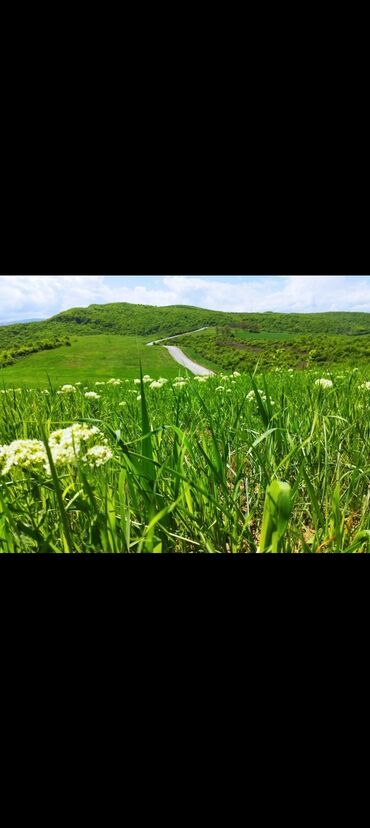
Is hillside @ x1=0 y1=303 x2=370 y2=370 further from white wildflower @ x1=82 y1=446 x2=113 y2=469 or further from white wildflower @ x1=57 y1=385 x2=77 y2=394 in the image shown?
white wildflower @ x1=82 y1=446 x2=113 y2=469

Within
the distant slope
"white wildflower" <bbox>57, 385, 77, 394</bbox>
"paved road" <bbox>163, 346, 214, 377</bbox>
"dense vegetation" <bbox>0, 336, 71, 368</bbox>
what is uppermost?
the distant slope

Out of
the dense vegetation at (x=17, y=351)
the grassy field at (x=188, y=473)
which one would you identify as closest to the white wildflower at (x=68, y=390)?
the grassy field at (x=188, y=473)

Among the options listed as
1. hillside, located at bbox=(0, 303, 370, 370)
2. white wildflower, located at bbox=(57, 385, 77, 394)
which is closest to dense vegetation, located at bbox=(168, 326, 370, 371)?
hillside, located at bbox=(0, 303, 370, 370)

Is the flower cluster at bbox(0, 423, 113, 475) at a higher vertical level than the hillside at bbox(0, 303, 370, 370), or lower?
lower

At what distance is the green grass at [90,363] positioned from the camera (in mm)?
846

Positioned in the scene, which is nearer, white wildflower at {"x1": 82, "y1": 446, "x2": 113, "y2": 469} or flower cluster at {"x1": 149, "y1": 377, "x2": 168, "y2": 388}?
white wildflower at {"x1": 82, "y1": 446, "x2": 113, "y2": 469}

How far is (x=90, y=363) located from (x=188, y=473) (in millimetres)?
333

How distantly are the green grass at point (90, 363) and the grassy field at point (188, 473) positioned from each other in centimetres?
5

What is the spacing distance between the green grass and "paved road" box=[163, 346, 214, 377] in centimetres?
1

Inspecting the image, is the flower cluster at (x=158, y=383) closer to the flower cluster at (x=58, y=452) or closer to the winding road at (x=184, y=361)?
the winding road at (x=184, y=361)

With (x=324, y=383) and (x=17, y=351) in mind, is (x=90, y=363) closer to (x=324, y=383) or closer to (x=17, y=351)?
(x=17, y=351)

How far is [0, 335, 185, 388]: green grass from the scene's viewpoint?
0.85 meters

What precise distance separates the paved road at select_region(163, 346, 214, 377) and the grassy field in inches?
1.9
